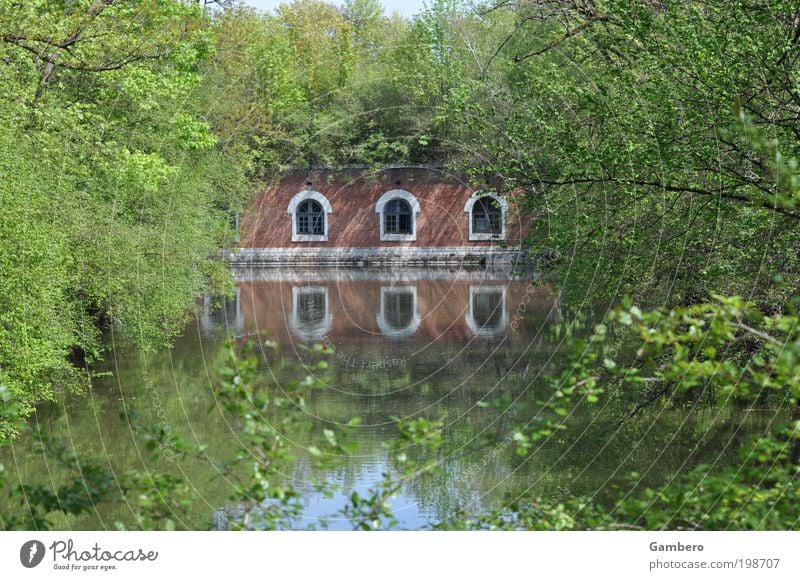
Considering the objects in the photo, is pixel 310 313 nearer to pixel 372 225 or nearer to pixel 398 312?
pixel 398 312

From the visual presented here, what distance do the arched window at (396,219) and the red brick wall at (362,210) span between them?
19.3 inches

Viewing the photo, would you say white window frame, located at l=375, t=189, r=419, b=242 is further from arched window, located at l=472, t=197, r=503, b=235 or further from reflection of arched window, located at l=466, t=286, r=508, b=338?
reflection of arched window, located at l=466, t=286, r=508, b=338

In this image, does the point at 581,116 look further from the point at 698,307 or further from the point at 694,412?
the point at 698,307

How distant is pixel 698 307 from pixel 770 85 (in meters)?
4.25

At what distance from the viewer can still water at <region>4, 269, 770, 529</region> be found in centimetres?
1004

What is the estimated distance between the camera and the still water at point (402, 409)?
10039mm

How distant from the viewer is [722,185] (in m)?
8.84

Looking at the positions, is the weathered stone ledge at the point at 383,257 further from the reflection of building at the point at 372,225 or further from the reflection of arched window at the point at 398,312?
the reflection of arched window at the point at 398,312

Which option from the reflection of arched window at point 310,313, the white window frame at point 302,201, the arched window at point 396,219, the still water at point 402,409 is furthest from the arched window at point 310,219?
the still water at point 402,409

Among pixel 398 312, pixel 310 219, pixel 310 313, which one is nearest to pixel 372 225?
pixel 310 219

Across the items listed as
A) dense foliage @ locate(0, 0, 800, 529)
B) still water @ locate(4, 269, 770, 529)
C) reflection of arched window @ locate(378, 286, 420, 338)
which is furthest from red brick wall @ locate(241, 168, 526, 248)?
dense foliage @ locate(0, 0, 800, 529)

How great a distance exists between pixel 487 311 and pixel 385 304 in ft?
9.35

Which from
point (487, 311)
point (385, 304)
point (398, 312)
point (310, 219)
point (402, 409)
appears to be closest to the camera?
point (402, 409)

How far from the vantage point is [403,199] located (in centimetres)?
4103
